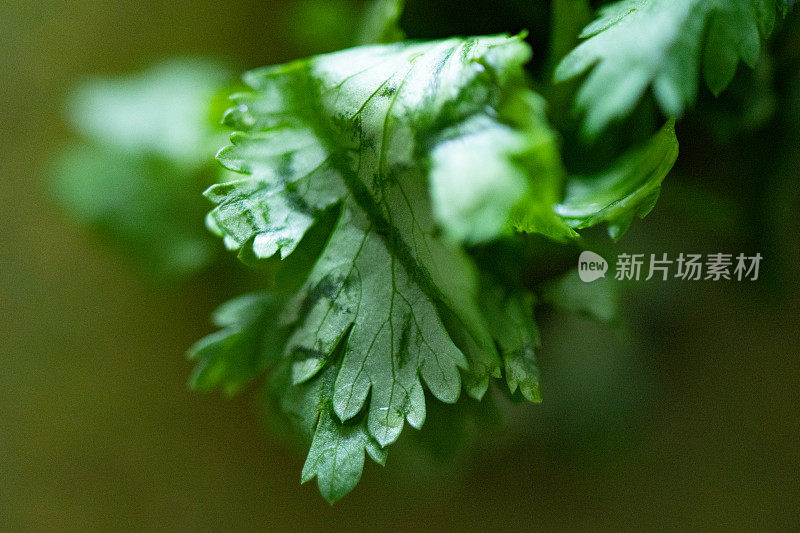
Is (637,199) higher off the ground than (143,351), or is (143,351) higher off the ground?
(637,199)

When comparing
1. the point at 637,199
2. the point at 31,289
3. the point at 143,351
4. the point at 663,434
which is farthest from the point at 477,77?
the point at 31,289

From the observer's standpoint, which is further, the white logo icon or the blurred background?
the blurred background

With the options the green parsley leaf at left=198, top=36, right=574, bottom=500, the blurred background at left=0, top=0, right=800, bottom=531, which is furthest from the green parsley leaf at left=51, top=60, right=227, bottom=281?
the green parsley leaf at left=198, top=36, right=574, bottom=500

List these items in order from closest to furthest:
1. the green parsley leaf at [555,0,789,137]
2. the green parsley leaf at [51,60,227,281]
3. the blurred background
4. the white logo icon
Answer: the green parsley leaf at [555,0,789,137], the white logo icon, the blurred background, the green parsley leaf at [51,60,227,281]

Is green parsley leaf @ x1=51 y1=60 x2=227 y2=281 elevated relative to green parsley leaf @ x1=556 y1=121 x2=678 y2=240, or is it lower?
elevated

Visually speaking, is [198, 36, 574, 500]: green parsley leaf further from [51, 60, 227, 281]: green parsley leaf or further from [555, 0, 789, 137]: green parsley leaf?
[51, 60, 227, 281]: green parsley leaf

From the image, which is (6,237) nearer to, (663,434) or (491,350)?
(491,350)
